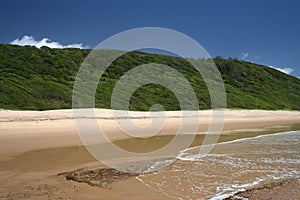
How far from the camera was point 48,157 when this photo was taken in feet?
28.3

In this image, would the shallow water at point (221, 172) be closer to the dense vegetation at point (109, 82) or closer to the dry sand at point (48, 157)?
the dry sand at point (48, 157)

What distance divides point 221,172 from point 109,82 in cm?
2733

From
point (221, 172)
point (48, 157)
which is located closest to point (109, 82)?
point (48, 157)

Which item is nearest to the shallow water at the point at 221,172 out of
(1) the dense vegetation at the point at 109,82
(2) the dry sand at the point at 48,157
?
(2) the dry sand at the point at 48,157

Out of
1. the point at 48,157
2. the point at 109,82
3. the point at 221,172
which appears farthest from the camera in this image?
the point at 109,82

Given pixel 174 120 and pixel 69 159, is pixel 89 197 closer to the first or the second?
pixel 69 159

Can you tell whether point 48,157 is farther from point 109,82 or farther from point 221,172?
point 109,82

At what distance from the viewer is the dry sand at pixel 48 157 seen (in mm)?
5395

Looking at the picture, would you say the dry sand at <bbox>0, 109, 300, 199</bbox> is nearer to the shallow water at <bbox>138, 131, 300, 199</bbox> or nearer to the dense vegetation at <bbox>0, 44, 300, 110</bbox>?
the shallow water at <bbox>138, 131, 300, 199</bbox>

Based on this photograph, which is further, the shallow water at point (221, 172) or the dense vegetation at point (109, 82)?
the dense vegetation at point (109, 82)

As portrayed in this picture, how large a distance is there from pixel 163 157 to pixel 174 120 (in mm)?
12908

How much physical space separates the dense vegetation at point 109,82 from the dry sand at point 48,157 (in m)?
5.11

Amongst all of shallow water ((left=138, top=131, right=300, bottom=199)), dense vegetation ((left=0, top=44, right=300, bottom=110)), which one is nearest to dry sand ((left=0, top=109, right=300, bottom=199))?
shallow water ((left=138, top=131, right=300, bottom=199))

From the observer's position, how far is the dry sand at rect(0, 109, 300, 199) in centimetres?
539
